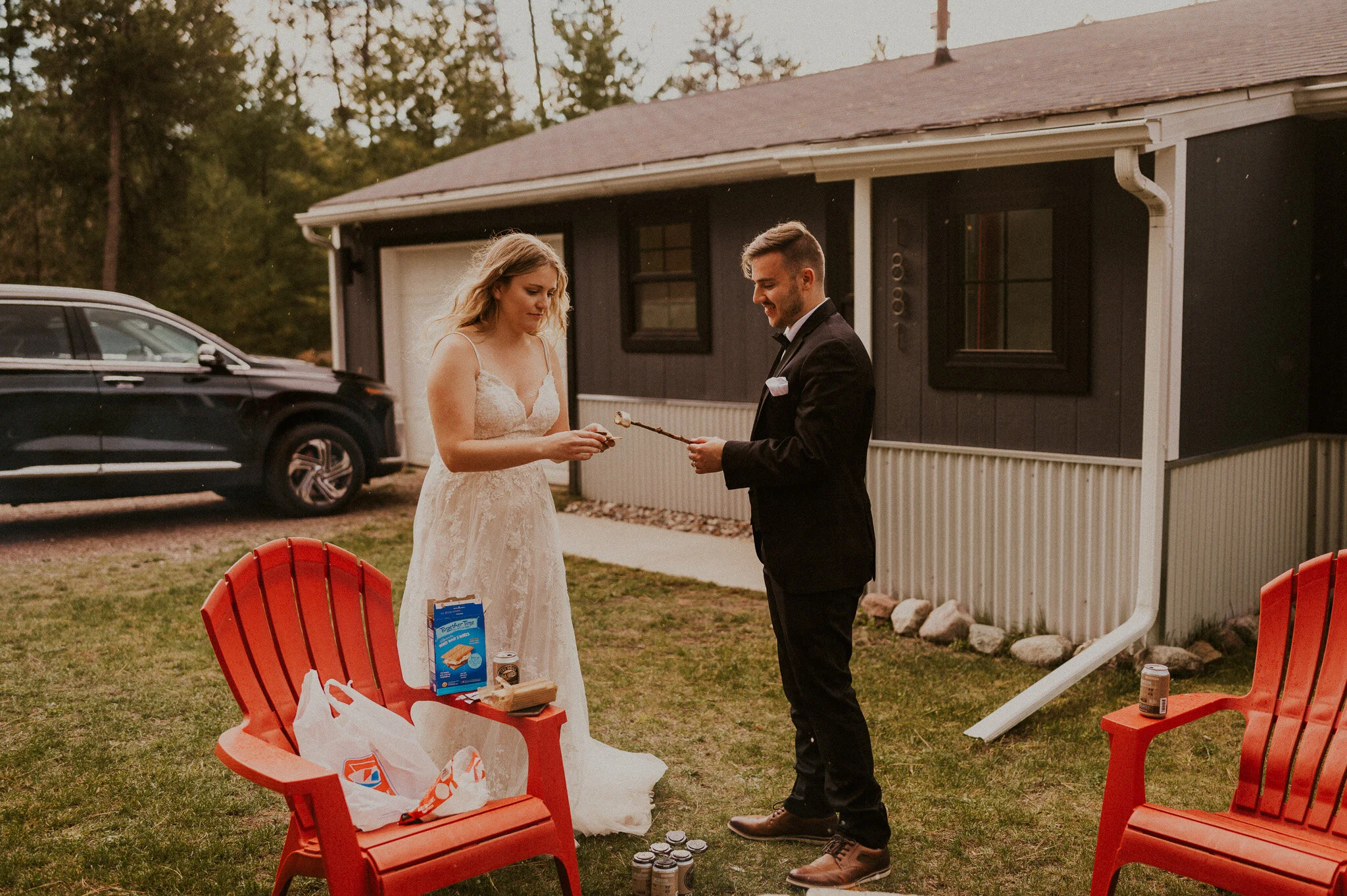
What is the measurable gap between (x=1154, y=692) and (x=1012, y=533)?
322 centimetres

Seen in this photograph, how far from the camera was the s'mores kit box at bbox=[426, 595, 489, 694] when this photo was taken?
11.0 ft

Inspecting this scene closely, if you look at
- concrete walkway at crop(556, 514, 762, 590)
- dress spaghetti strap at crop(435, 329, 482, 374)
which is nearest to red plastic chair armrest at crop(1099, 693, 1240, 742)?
dress spaghetti strap at crop(435, 329, 482, 374)

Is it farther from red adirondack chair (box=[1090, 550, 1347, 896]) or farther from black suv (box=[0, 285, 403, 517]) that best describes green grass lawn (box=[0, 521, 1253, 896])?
black suv (box=[0, 285, 403, 517])

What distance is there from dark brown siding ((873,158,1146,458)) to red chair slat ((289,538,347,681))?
393 cm

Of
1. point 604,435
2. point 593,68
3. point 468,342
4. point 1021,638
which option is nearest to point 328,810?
point 604,435

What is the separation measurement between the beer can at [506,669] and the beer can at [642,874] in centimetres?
64

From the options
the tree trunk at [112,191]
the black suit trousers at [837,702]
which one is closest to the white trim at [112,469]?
the black suit trousers at [837,702]

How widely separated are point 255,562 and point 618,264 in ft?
23.8

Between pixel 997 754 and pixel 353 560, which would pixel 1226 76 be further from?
pixel 353 560

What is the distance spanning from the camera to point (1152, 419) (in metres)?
5.64

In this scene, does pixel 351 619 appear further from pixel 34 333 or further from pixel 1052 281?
pixel 34 333

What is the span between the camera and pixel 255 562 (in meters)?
3.56

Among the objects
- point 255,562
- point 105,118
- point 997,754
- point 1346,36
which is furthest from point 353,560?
point 105,118

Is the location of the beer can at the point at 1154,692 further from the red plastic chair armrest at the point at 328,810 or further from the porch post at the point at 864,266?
the porch post at the point at 864,266
